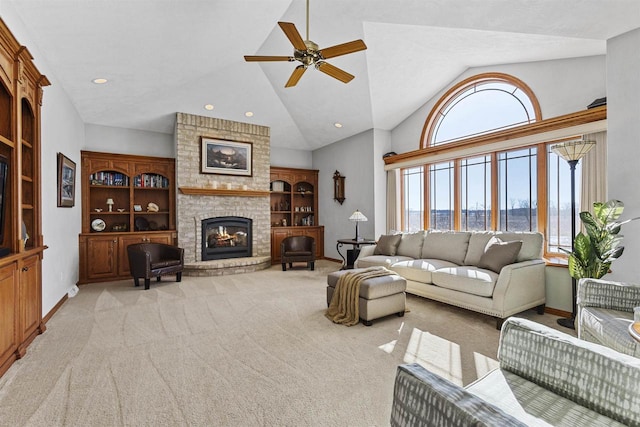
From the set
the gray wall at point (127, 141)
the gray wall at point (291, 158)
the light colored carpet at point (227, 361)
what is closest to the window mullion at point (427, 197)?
the light colored carpet at point (227, 361)

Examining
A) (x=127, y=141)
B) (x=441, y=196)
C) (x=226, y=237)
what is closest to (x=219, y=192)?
(x=226, y=237)

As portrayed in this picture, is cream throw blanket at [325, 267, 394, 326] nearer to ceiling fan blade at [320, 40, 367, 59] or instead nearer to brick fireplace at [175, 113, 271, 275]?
ceiling fan blade at [320, 40, 367, 59]

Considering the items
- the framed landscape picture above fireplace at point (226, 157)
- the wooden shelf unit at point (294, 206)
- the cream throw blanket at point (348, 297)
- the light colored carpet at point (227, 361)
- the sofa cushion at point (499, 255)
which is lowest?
the light colored carpet at point (227, 361)

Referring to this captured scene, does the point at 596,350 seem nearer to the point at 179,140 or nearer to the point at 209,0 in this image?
the point at 209,0

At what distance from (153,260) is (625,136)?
22.6 ft

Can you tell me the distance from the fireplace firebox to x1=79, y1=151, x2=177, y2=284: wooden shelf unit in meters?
0.68

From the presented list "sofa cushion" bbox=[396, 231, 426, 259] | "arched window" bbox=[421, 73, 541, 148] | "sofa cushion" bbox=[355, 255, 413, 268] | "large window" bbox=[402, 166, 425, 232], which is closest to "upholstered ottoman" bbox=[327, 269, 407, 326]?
"sofa cushion" bbox=[355, 255, 413, 268]

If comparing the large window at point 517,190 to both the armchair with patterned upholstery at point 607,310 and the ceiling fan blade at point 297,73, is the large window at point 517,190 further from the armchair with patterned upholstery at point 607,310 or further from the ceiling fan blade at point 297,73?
the ceiling fan blade at point 297,73

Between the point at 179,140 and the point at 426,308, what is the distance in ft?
18.5

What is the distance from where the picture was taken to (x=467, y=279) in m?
3.68

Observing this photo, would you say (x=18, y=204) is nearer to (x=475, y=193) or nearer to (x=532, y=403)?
(x=532, y=403)

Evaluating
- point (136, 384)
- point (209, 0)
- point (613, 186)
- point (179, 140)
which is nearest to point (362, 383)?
point (136, 384)

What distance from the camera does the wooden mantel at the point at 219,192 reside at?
20.8ft

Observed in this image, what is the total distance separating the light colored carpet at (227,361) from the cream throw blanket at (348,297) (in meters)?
0.13
